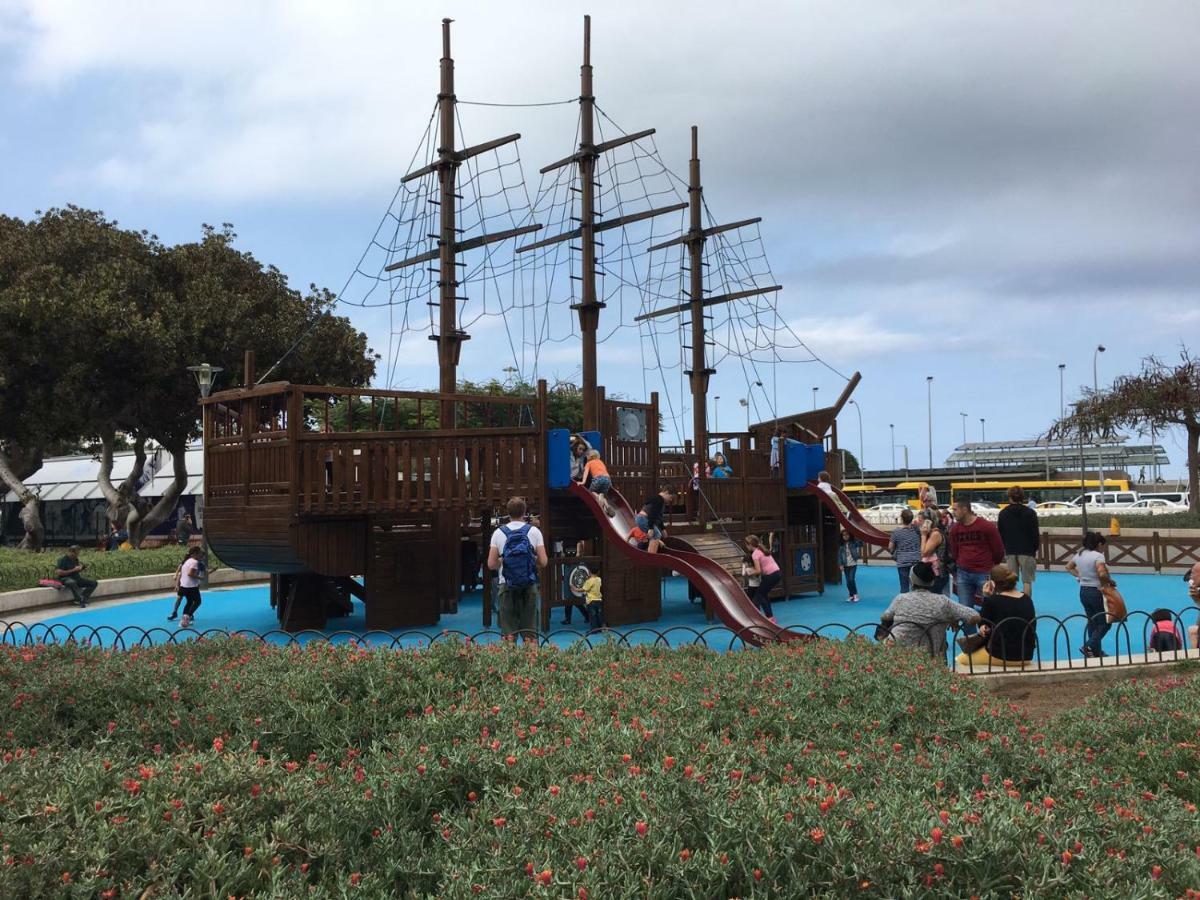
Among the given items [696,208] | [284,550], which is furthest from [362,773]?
[696,208]

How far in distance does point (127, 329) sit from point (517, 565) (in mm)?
23335

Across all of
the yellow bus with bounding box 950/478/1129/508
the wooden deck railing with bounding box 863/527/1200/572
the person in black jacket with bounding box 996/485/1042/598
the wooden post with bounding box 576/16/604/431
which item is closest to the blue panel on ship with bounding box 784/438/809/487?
the wooden post with bounding box 576/16/604/431

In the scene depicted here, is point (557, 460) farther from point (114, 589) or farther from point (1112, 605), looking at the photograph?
point (114, 589)

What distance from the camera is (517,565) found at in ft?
37.3

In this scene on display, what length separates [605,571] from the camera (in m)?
16.6

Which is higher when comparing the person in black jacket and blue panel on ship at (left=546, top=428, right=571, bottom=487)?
blue panel on ship at (left=546, top=428, right=571, bottom=487)

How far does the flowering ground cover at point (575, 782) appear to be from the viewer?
341 centimetres

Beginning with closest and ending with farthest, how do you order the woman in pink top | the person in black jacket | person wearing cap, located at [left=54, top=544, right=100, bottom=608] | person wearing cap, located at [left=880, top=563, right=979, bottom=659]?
person wearing cap, located at [left=880, top=563, right=979, bottom=659], the person in black jacket, the woman in pink top, person wearing cap, located at [left=54, top=544, right=100, bottom=608]

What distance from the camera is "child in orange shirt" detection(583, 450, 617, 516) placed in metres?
15.6

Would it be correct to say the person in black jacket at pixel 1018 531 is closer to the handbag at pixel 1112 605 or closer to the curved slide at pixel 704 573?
the handbag at pixel 1112 605

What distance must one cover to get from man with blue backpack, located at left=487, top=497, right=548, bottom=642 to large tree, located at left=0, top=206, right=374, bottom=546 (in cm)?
2041

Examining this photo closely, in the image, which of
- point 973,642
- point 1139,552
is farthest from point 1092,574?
point 1139,552

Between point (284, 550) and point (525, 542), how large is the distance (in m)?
4.82

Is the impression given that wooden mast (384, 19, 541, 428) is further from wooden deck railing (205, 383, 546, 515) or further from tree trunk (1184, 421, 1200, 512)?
tree trunk (1184, 421, 1200, 512)
